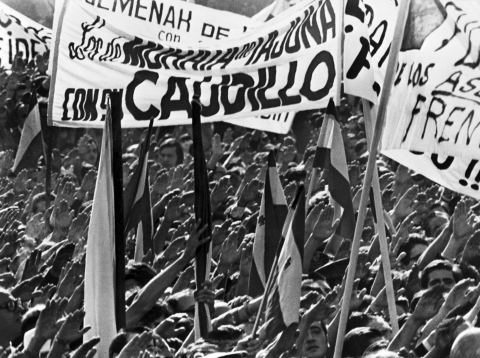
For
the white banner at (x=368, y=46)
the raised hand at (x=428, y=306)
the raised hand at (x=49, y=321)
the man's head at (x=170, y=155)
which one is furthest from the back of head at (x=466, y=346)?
the man's head at (x=170, y=155)

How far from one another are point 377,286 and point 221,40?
6.54ft

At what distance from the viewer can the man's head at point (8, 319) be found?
5574 mm

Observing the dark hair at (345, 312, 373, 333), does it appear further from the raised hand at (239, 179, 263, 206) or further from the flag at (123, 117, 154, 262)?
the raised hand at (239, 179, 263, 206)

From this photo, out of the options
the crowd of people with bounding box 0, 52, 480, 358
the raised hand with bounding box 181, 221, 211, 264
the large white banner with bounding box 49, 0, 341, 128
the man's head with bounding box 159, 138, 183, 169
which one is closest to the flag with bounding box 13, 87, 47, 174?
the crowd of people with bounding box 0, 52, 480, 358

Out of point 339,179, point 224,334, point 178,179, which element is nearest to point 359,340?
point 224,334

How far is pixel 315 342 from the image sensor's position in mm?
5309

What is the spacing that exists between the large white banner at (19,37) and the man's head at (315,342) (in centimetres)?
667

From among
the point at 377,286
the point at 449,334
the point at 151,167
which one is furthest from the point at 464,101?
the point at 151,167

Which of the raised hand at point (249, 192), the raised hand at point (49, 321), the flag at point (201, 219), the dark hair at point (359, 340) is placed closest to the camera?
the raised hand at point (49, 321)

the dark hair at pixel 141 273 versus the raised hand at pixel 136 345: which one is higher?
the dark hair at pixel 141 273

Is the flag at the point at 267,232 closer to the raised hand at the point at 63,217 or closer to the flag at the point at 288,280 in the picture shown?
the flag at the point at 288,280

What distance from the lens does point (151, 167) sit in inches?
401

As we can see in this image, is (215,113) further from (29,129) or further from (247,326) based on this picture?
(29,129)

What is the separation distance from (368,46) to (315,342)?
7.21ft
